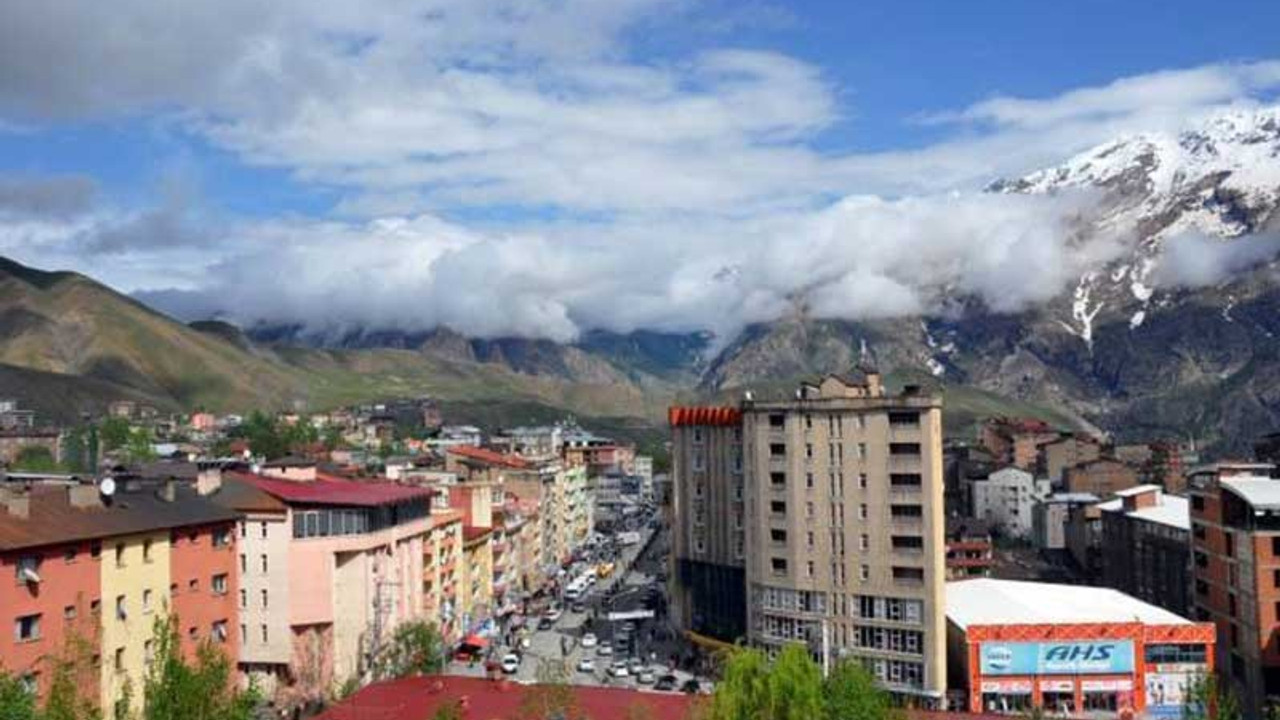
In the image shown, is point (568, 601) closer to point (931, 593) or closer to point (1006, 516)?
point (931, 593)

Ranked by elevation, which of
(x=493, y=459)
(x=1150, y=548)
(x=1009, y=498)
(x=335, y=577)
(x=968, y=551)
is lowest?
(x=968, y=551)

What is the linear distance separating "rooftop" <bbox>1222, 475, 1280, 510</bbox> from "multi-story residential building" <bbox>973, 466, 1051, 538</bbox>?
9557 cm

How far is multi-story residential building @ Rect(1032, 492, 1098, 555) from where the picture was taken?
164 metres

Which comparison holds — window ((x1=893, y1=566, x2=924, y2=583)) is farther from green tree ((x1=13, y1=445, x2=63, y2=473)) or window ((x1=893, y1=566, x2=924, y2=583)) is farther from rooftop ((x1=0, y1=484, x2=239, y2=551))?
green tree ((x1=13, y1=445, x2=63, y2=473))

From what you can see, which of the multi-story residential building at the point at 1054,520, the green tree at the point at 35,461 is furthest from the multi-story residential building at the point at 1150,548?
the green tree at the point at 35,461

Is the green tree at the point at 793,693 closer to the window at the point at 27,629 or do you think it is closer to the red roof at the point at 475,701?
the red roof at the point at 475,701

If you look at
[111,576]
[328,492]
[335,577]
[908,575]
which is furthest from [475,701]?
[908,575]

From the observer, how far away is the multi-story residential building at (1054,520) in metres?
164

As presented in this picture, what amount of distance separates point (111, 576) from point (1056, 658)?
170ft

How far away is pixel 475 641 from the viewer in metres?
105

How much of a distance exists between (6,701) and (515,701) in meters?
21.1

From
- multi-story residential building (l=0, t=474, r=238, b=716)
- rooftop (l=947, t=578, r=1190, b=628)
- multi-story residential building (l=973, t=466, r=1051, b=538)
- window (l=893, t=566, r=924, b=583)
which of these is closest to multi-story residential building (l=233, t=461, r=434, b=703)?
multi-story residential building (l=0, t=474, r=238, b=716)

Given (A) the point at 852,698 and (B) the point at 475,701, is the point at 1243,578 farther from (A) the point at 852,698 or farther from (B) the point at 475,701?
(B) the point at 475,701

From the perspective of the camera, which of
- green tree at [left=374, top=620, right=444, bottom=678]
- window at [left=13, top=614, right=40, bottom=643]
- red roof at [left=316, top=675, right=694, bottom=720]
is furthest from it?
green tree at [left=374, top=620, right=444, bottom=678]
